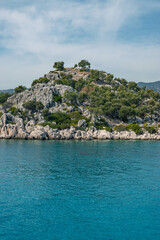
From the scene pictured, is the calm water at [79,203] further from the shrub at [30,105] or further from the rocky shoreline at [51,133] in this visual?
the shrub at [30,105]

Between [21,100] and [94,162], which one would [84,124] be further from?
[94,162]

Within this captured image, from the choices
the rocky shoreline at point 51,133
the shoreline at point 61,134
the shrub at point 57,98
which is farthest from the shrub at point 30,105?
the shoreline at point 61,134

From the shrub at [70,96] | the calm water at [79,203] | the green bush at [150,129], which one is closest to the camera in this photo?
the calm water at [79,203]

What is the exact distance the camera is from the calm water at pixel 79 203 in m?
25.0

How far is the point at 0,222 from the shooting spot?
87.8 feet

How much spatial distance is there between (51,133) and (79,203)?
10393 centimetres

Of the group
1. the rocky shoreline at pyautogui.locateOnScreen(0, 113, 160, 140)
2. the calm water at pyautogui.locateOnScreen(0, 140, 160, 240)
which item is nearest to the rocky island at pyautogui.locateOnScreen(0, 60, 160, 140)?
the rocky shoreline at pyautogui.locateOnScreen(0, 113, 160, 140)

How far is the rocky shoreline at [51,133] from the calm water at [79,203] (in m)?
78.3

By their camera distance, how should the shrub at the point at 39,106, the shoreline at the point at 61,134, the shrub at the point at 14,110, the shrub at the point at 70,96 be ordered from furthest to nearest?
the shrub at the point at 70,96 → the shrub at the point at 39,106 → the shrub at the point at 14,110 → the shoreline at the point at 61,134

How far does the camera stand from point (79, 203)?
107 ft

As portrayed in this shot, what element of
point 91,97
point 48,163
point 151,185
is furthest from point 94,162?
point 91,97

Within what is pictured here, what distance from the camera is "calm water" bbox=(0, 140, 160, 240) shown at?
82.1ft

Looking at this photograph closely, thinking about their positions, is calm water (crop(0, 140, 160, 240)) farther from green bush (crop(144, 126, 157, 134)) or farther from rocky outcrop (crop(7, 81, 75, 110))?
rocky outcrop (crop(7, 81, 75, 110))

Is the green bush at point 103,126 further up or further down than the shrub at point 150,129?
further up
